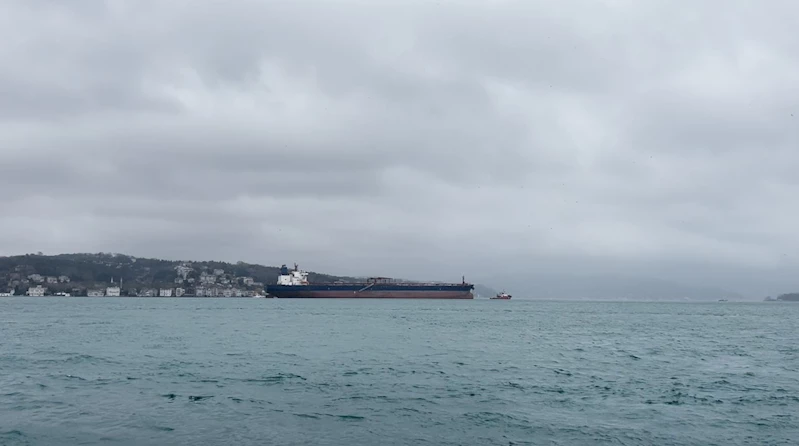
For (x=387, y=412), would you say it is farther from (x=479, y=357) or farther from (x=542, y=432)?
(x=479, y=357)

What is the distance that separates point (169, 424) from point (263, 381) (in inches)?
362

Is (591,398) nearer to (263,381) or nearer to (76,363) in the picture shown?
(263,381)

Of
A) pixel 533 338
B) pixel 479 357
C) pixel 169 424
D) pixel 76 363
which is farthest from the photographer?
pixel 533 338

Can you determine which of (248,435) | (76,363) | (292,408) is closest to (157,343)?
(76,363)

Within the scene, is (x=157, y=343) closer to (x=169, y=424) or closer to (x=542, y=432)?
(x=169, y=424)

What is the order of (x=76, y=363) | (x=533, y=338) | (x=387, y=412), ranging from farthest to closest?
(x=533, y=338)
(x=76, y=363)
(x=387, y=412)

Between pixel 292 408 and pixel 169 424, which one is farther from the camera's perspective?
pixel 292 408

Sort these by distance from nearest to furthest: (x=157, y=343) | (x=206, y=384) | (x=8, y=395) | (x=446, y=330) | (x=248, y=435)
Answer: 1. (x=248, y=435)
2. (x=8, y=395)
3. (x=206, y=384)
4. (x=157, y=343)
5. (x=446, y=330)

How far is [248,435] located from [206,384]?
1019 centimetres

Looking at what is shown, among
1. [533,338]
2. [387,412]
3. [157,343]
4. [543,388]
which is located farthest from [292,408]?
[533,338]

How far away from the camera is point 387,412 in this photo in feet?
78.7

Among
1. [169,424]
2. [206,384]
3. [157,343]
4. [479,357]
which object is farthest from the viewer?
→ [157,343]

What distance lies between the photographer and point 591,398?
2720cm

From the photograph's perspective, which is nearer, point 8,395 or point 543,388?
point 8,395
